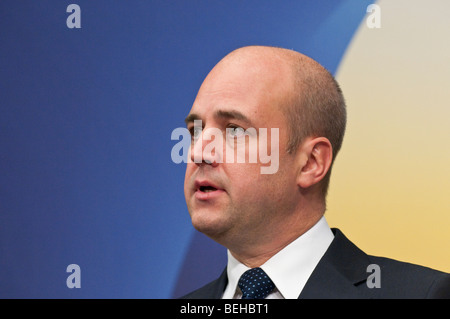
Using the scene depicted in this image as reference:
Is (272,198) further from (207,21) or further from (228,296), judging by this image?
(207,21)

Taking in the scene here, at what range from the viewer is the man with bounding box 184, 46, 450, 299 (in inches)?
76.0

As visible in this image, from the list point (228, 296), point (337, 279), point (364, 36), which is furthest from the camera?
point (364, 36)

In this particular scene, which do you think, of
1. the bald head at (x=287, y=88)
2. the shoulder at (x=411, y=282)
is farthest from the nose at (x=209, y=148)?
the shoulder at (x=411, y=282)

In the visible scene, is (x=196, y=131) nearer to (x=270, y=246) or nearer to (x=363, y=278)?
(x=270, y=246)

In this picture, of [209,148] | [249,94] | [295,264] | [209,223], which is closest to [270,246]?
[295,264]

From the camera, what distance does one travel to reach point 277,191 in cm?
197

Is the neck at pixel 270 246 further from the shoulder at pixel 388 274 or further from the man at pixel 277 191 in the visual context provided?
the shoulder at pixel 388 274

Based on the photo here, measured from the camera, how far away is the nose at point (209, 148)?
1959 mm

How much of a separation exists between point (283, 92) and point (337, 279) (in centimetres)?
56

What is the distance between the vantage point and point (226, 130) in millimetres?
1979

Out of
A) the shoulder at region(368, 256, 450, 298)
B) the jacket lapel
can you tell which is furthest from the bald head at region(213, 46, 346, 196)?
the shoulder at region(368, 256, 450, 298)

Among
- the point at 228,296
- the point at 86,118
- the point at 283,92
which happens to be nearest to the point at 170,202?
the point at 86,118

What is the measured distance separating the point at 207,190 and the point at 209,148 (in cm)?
12

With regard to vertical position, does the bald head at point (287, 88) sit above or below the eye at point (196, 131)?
above
